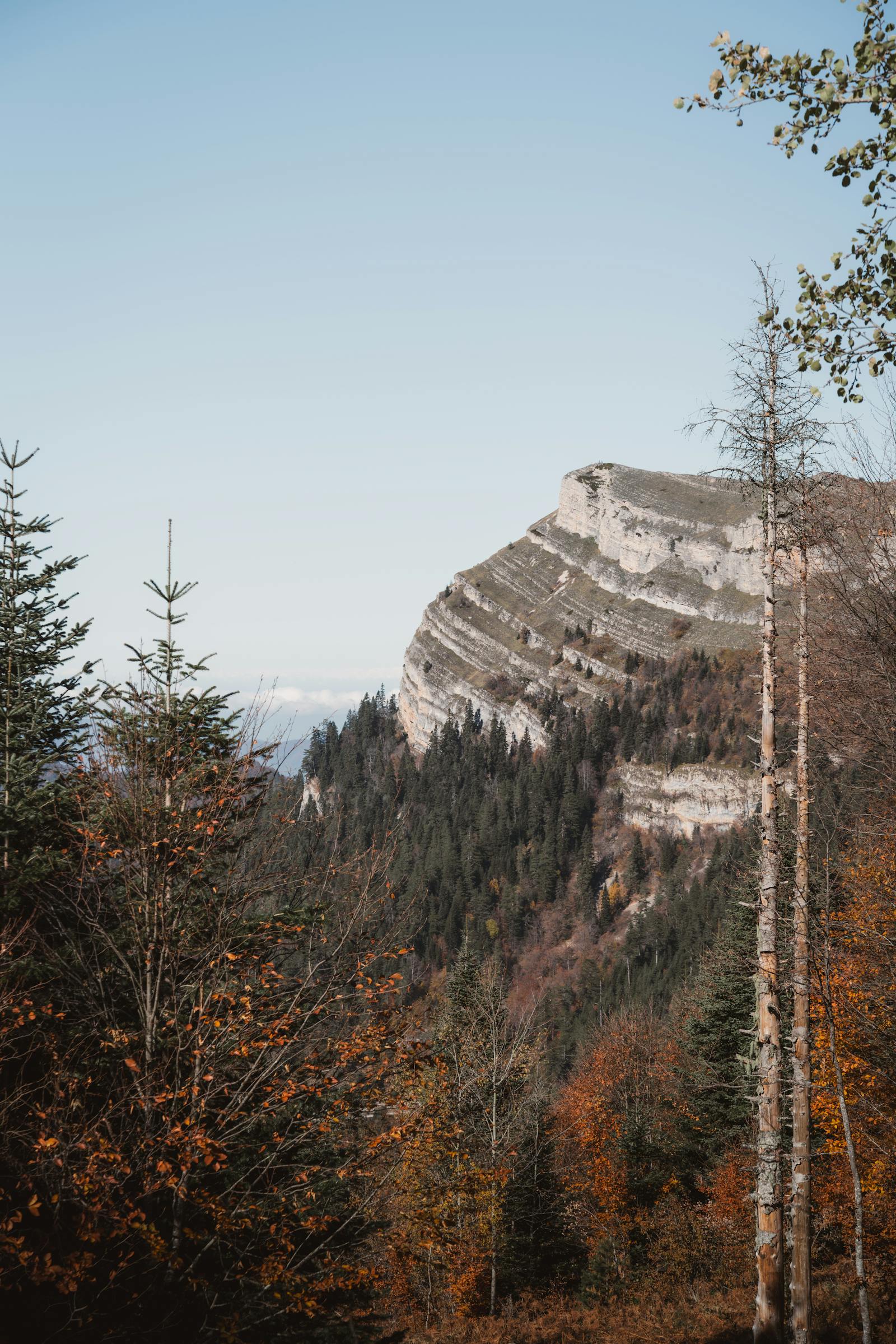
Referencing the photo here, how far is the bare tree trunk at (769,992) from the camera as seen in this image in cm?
1091

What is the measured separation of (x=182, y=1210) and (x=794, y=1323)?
8115mm

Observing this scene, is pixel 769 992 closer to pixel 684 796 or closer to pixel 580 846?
pixel 580 846

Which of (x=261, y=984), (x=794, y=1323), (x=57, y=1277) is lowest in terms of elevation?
(x=794, y=1323)

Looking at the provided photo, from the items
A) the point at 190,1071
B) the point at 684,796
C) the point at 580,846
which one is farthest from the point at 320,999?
the point at 684,796

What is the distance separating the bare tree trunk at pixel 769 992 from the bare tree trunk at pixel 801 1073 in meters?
0.34

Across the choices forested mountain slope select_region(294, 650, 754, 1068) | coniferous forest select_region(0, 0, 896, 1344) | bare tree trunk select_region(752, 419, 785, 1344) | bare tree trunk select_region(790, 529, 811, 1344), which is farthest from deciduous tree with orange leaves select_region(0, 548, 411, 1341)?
forested mountain slope select_region(294, 650, 754, 1068)

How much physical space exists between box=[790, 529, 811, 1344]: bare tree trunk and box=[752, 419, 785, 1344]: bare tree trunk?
34 cm

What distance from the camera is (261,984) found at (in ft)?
34.9

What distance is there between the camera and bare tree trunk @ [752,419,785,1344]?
1091 centimetres

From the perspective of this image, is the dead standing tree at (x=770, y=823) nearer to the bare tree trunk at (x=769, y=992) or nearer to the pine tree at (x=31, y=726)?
the bare tree trunk at (x=769, y=992)

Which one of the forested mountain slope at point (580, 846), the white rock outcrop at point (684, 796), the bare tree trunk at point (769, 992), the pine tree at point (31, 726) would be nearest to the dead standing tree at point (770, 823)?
the bare tree trunk at point (769, 992)

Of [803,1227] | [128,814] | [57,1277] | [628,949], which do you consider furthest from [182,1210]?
[628,949]

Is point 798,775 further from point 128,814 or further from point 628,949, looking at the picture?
point 628,949

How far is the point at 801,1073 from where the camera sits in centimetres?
1215
